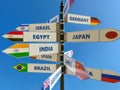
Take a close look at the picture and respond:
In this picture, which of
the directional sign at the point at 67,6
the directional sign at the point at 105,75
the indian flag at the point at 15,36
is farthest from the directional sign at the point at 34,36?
the directional sign at the point at 105,75

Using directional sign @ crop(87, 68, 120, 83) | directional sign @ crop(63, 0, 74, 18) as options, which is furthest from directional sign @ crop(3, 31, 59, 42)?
directional sign @ crop(87, 68, 120, 83)

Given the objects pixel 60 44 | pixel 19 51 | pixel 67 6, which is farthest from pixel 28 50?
pixel 67 6

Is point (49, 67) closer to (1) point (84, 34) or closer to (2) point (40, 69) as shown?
(2) point (40, 69)

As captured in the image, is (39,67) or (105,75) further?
(39,67)

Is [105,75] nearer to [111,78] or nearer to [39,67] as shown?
[111,78]

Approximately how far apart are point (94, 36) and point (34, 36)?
28cm

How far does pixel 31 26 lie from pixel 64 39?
24cm

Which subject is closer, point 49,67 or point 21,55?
point 21,55

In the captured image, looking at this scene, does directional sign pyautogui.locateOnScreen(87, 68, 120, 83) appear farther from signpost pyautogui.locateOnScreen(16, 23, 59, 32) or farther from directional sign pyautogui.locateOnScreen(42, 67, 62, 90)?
signpost pyautogui.locateOnScreen(16, 23, 59, 32)

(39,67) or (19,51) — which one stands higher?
(19,51)

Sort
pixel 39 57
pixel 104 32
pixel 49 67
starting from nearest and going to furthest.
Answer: pixel 104 32 → pixel 49 67 → pixel 39 57

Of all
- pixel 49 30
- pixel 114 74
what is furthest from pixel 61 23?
pixel 114 74

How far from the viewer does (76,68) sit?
1084mm

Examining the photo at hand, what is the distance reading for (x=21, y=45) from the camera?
3.96 feet
